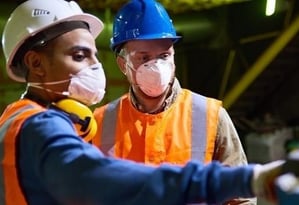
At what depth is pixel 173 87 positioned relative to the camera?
2.22 metres

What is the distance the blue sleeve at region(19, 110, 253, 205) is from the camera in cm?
104

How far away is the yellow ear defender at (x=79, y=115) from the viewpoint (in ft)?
4.32

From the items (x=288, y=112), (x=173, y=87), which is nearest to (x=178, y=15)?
(x=288, y=112)

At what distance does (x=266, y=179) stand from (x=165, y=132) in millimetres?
1125

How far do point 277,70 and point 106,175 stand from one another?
5.07m

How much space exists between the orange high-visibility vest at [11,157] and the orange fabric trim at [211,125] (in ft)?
3.03

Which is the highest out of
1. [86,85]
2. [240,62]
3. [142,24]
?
[142,24]

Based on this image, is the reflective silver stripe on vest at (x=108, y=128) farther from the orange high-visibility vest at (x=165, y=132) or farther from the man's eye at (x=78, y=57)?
the man's eye at (x=78, y=57)

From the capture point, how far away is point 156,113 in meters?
2.18

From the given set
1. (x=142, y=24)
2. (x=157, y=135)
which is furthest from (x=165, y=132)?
(x=142, y=24)

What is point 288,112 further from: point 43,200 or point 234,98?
point 43,200

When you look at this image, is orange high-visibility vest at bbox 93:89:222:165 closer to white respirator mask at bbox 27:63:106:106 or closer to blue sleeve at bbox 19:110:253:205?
white respirator mask at bbox 27:63:106:106

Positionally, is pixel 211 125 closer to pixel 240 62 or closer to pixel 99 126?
pixel 99 126

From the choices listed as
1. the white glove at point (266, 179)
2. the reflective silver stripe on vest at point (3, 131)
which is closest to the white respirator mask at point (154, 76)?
the reflective silver stripe on vest at point (3, 131)
